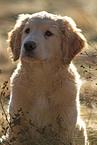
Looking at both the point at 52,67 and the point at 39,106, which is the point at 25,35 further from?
the point at 39,106

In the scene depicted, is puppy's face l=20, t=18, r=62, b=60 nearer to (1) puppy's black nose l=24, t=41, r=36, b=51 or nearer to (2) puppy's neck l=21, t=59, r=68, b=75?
Answer: (1) puppy's black nose l=24, t=41, r=36, b=51

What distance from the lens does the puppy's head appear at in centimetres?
396

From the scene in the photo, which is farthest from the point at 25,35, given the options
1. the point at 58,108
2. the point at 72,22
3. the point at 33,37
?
the point at 58,108

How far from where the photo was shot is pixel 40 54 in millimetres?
3955

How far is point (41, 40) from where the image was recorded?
4066 mm

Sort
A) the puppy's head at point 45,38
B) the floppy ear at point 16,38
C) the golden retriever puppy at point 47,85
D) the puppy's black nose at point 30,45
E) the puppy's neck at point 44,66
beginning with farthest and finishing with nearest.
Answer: the floppy ear at point 16,38 → the puppy's neck at point 44,66 → the golden retriever puppy at point 47,85 → the puppy's head at point 45,38 → the puppy's black nose at point 30,45

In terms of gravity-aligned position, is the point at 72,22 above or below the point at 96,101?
above

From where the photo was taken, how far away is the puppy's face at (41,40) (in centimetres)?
392

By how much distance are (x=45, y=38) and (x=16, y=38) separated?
0.62 m

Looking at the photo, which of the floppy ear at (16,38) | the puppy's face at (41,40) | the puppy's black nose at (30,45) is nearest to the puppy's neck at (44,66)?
the puppy's face at (41,40)

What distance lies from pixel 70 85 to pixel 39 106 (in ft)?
1.78

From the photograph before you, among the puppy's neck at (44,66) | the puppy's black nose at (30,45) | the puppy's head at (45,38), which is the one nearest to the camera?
the puppy's black nose at (30,45)

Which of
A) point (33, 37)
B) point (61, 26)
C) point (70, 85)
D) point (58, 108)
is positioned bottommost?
point (58, 108)

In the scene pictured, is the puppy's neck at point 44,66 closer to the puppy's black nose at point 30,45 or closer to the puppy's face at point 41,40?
the puppy's face at point 41,40
